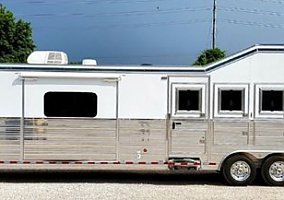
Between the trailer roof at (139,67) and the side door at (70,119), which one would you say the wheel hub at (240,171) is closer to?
the trailer roof at (139,67)

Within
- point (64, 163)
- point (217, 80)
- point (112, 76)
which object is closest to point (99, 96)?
point (112, 76)

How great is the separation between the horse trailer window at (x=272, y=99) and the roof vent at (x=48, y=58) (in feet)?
→ 14.2

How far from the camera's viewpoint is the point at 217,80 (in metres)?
11.0

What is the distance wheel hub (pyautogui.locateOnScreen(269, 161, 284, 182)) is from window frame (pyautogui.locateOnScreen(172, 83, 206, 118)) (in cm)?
179

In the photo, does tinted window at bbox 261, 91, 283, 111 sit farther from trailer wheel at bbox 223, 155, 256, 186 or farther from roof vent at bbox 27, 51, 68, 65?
roof vent at bbox 27, 51, 68, 65

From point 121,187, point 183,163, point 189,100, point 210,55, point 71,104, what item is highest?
point 210,55

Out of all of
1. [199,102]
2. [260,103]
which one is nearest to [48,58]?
[199,102]

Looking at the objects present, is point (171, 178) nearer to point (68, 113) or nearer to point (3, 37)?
point (68, 113)

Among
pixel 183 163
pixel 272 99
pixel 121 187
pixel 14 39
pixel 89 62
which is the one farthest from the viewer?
pixel 14 39

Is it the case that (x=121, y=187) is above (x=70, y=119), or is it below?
below

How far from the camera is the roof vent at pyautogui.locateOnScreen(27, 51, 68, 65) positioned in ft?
37.4

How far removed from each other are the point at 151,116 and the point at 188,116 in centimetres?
76

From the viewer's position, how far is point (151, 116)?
10977 millimetres

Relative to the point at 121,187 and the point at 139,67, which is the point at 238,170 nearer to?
the point at 121,187
